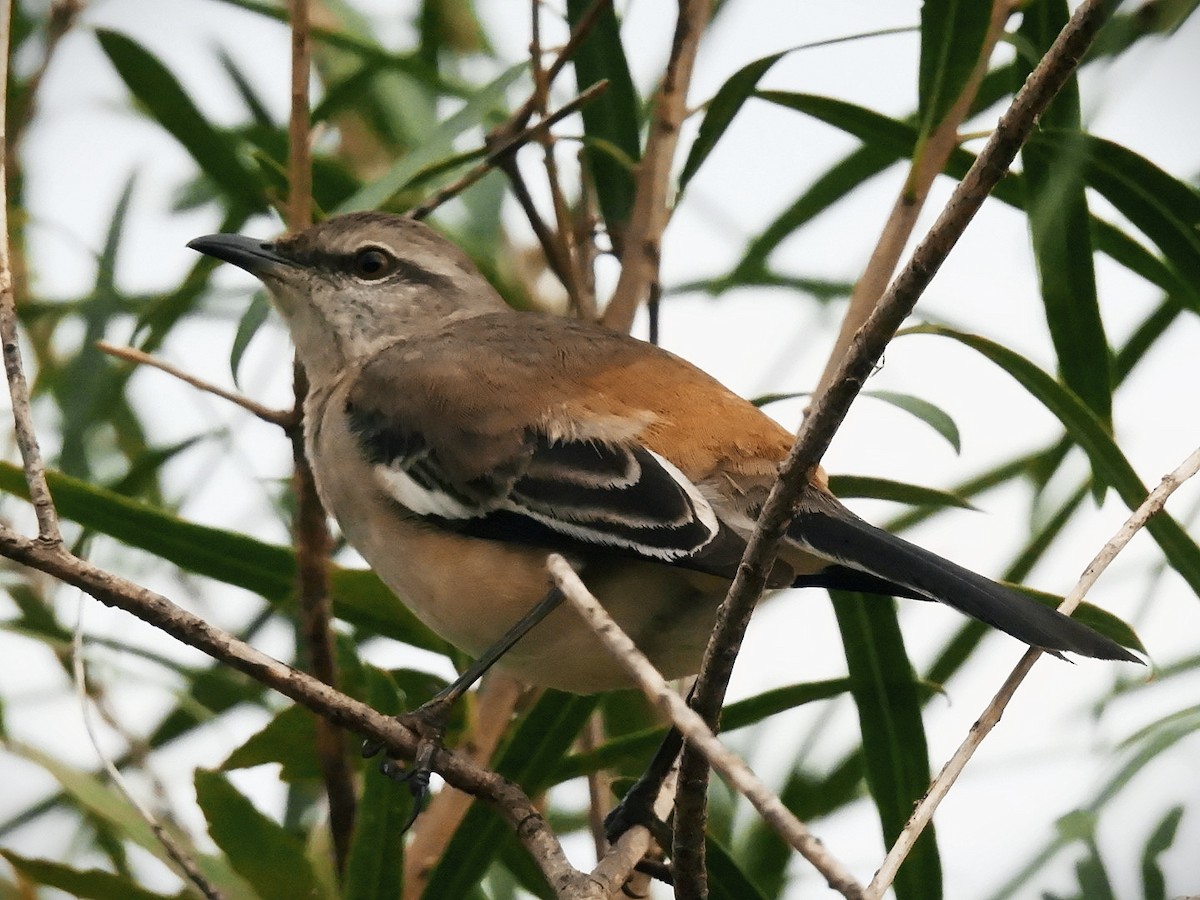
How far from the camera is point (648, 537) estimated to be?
114 inches

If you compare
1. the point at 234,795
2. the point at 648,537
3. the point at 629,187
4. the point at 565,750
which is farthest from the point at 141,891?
the point at 629,187

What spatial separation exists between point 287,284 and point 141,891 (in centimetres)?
175

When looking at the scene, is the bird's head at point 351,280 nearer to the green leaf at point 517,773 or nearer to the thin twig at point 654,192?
the thin twig at point 654,192

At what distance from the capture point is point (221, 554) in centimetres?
349

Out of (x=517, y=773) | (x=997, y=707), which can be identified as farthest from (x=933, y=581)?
(x=517, y=773)

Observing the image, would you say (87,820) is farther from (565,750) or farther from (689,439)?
(689,439)

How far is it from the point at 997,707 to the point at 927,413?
4.07 ft

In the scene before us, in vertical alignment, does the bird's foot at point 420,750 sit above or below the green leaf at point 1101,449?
below

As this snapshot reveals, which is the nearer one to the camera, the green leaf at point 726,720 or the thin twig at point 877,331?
the thin twig at point 877,331

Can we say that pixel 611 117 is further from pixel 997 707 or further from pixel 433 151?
pixel 997 707

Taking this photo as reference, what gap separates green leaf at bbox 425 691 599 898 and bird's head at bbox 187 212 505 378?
123 centimetres

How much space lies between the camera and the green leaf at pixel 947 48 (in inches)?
135

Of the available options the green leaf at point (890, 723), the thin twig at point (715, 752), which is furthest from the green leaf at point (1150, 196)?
the thin twig at point (715, 752)

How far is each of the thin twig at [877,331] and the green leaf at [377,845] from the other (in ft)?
3.39
